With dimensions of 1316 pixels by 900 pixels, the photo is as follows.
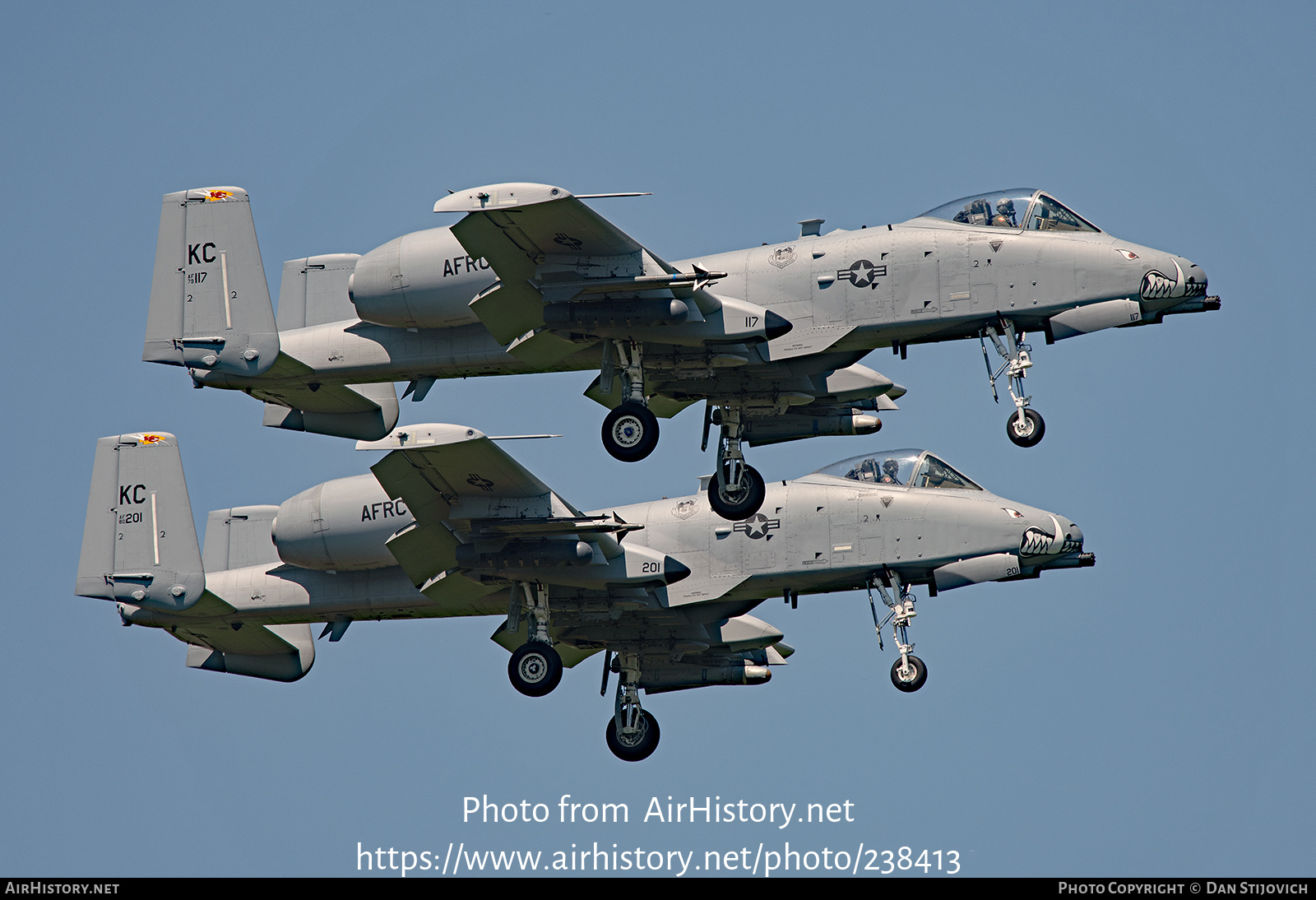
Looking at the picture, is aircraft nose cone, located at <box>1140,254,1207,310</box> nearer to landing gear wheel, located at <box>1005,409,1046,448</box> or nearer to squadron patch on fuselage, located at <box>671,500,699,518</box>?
landing gear wheel, located at <box>1005,409,1046,448</box>

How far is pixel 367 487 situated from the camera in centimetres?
3650

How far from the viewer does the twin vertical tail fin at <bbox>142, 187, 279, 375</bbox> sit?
116ft

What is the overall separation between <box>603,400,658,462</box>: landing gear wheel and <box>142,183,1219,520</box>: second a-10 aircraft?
3 cm

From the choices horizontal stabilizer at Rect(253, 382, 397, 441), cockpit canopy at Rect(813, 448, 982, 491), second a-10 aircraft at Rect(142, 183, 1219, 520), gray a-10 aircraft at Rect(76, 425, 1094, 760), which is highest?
second a-10 aircraft at Rect(142, 183, 1219, 520)

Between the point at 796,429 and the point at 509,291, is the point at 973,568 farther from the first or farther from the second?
the point at 509,291

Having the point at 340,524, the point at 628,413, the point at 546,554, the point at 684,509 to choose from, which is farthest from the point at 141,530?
the point at 628,413

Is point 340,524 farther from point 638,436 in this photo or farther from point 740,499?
point 740,499

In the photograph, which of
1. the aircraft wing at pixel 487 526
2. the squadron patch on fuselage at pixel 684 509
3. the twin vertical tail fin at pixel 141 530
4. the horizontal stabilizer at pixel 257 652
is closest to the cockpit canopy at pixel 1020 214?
the squadron patch on fuselage at pixel 684 509

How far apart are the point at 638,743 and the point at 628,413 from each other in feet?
33.0

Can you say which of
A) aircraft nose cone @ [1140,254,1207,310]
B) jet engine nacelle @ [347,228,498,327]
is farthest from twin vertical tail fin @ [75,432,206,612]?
aircraft nose cone @ [1140,254,1207,310]

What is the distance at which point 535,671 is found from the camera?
1326 inches

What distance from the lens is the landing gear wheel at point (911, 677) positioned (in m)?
35.4

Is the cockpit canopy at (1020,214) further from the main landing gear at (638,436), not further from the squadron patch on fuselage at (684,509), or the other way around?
the squadron patch on fuselage at (684,509)

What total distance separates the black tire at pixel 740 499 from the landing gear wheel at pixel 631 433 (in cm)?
209
